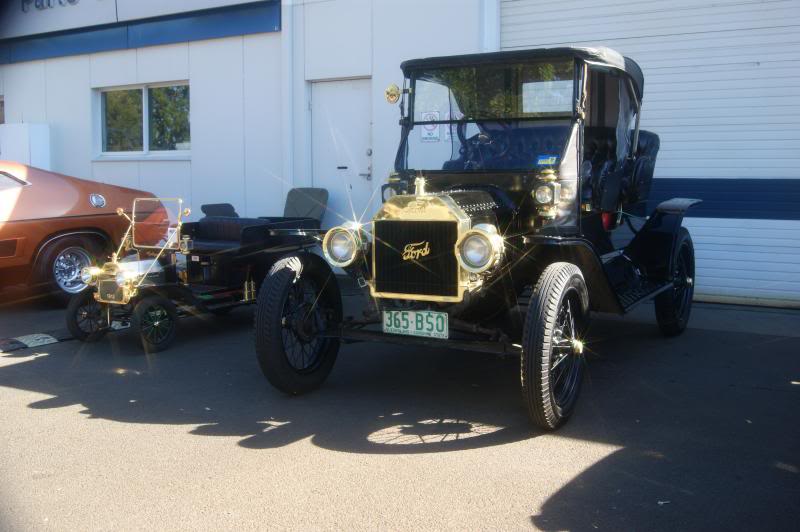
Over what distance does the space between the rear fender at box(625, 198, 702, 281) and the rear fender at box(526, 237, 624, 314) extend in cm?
142

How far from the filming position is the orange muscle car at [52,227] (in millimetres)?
7969

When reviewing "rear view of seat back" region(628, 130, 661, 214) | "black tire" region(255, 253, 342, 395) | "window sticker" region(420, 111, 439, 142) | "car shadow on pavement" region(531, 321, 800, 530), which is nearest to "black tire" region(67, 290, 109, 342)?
"black tire" region(255, 253, 342, 395)

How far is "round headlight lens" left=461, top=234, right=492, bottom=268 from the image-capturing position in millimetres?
4426

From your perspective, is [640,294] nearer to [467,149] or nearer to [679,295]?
[679,295]

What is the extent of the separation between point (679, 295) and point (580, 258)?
2.39m

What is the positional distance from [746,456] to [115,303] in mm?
4652

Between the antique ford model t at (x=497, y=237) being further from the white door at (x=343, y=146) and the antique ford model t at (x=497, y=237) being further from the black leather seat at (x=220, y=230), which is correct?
the white door at (x=343, y=146)

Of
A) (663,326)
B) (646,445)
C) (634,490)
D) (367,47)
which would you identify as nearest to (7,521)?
(634,490)

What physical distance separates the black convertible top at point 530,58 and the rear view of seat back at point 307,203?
14.6 feet

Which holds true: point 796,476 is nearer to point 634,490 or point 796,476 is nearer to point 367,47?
point 634,490

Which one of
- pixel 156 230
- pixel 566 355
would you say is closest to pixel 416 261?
pixel 566 355

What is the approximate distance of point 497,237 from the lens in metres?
4.47

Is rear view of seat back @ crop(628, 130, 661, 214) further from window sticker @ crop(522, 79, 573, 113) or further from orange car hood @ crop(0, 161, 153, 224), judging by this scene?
orange car hood @ crop(0, 161, 153, 224)

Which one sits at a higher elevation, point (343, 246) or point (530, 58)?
point (530, 58)
